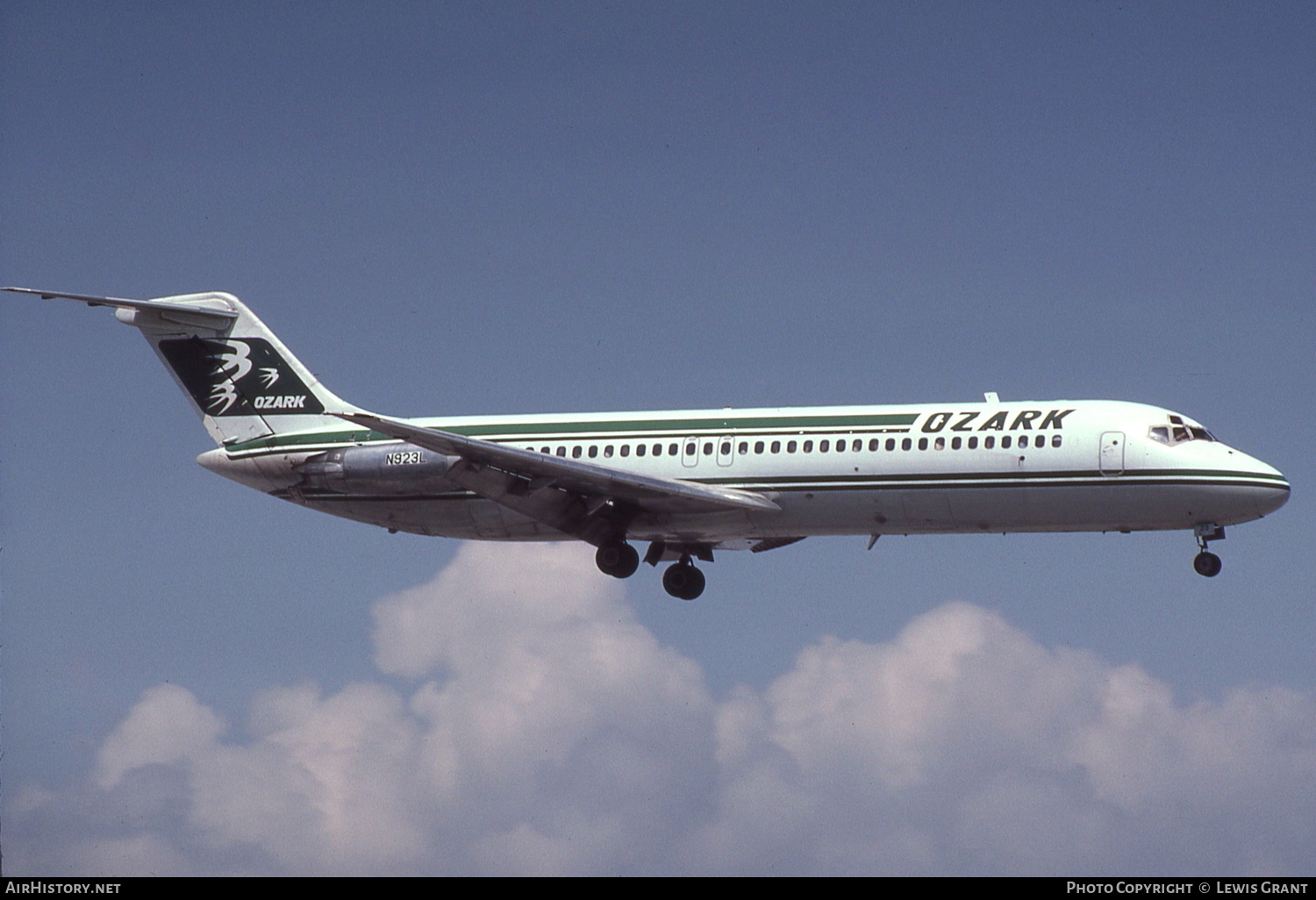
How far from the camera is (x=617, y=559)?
Answer: 43.5 m

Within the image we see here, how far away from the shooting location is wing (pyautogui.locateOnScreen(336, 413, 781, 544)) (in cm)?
4053

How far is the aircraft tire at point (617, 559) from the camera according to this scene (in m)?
43.5

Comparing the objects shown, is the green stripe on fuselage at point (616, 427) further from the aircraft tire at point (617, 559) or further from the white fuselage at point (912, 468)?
the aircraft tire at point (617, 559)

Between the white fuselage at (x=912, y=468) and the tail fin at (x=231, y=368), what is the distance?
11.7 ft

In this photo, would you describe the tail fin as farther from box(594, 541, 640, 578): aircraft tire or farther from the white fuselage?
box(594, 541, 640, 578): aircraft tire

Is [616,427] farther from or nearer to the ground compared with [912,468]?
farther from the ground

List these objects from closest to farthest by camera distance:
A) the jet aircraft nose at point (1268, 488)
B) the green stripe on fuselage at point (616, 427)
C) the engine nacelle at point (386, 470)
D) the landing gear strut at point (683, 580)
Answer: the jet aircraft nose at point (1268, 488), the green stripe on fuselage at point (616, 427), the engine nacelle at point (386, 470), the landing gear strut at point (683, 580)

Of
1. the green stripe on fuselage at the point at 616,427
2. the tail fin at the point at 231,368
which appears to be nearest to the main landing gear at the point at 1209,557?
the green stripe on fuselage at the point at 616,427

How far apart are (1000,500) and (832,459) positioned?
3.98 meters

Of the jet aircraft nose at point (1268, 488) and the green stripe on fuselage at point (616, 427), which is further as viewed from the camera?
the green stripe on fuselage at point (616, 427)

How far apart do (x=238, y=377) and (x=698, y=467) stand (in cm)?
1368

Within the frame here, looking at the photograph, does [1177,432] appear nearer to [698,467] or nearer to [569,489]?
[698,467]

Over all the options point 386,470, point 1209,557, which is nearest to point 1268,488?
point 1209,557

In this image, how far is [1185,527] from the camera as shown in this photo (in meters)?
39.8
